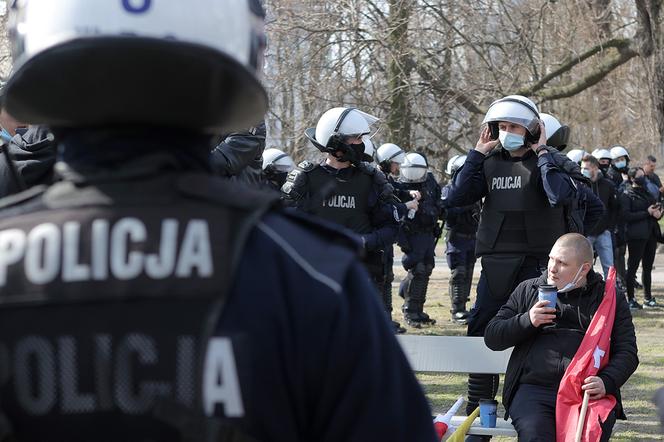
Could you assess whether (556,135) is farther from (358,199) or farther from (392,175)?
(392,175)

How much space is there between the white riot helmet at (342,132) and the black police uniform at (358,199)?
4.9 inches

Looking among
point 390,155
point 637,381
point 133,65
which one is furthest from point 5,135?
point 390,155

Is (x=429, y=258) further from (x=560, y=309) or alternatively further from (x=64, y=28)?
(x=64, y=28)

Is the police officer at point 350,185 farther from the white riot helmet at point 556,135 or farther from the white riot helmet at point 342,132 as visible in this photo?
the white riot helmet at point 556,135

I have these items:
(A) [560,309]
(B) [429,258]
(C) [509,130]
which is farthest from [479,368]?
(B) [429,258]

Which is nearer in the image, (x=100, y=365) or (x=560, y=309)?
(x=100, y=365)

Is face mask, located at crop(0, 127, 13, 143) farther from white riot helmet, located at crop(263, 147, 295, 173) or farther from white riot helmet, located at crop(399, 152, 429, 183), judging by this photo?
white riot helmet, located at crop(399, 152, 429, 183)

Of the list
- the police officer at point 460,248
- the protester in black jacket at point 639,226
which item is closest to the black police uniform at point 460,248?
the police officer at point 460,248

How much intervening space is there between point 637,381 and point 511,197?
2.63 m

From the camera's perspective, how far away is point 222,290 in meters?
1.41

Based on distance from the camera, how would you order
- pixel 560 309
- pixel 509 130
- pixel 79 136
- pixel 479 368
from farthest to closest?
pixel 509 130
pixel 479 368
pixel 560 309
pixel 79 136

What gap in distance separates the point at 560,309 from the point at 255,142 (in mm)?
1953

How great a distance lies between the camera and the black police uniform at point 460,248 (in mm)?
12141

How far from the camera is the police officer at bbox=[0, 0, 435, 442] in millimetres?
1408
